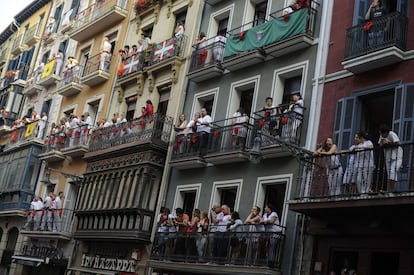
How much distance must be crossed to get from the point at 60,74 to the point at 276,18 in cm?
1870

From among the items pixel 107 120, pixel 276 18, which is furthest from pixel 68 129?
pixel 276 18

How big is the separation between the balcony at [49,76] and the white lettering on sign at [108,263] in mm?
13223

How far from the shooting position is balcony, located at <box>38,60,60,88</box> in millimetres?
35150

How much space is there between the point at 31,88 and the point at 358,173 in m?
28.3

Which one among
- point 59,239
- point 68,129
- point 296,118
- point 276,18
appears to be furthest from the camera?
point 68,129

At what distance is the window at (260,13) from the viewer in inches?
877

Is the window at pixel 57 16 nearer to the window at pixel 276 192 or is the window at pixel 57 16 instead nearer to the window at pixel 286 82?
the window at pixel 286 82

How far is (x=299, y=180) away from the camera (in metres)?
16.1

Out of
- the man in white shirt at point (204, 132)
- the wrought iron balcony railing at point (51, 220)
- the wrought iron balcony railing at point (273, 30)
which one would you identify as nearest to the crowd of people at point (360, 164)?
the wrought iron balcony railing at point (273, 30)

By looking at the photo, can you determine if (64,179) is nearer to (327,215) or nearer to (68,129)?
(68,129)

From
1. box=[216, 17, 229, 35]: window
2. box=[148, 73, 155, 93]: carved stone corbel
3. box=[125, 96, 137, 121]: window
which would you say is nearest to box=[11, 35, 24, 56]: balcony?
box=[125, 96, 137, 121]: window

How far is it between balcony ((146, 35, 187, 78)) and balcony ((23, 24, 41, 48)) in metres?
19.3

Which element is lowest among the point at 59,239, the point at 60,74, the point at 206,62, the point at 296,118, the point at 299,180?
the point at 59,239

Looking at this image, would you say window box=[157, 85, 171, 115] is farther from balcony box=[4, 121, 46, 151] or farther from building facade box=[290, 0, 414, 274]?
A: balcony box=[4, 121, 46, 151]
